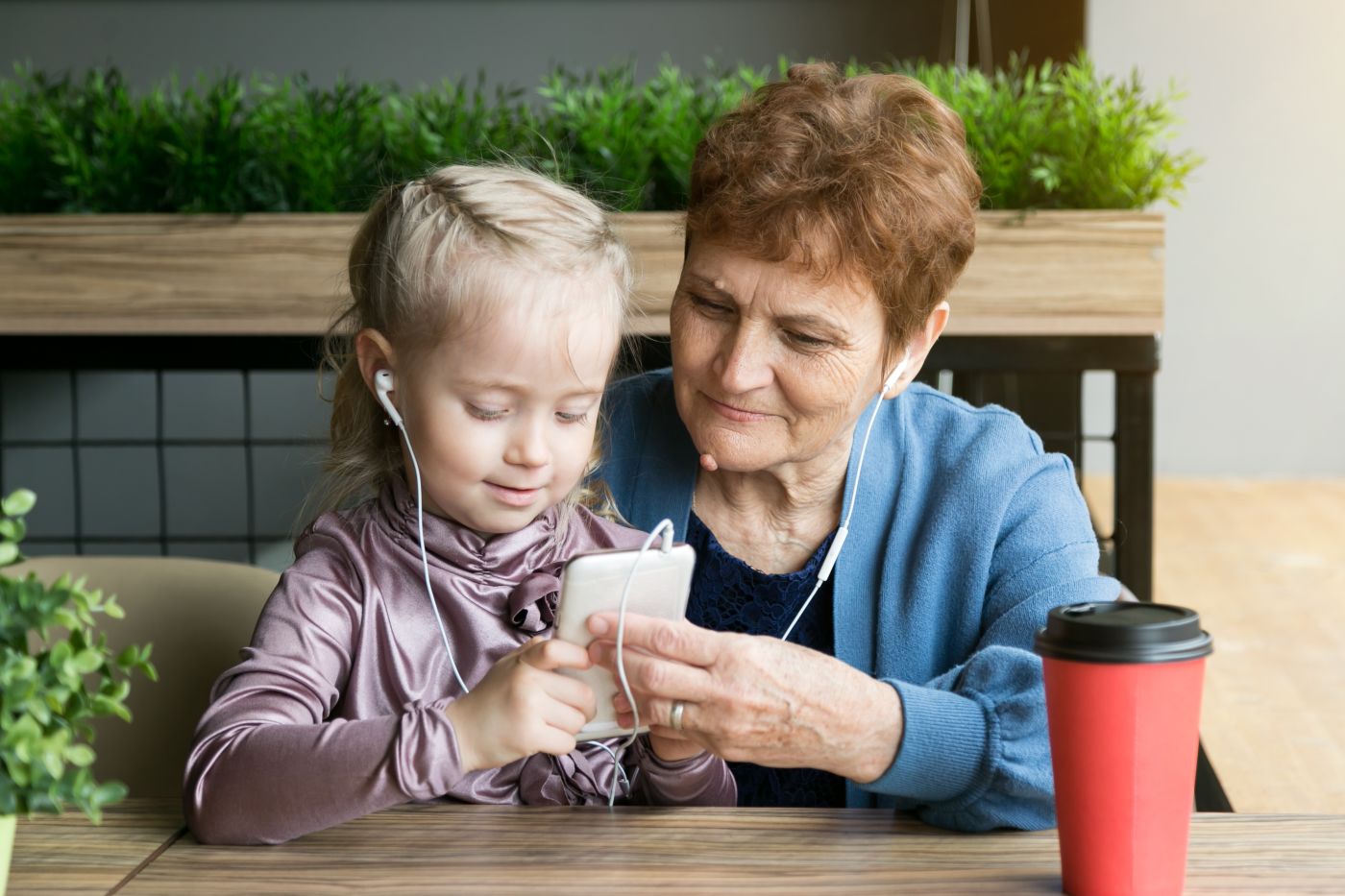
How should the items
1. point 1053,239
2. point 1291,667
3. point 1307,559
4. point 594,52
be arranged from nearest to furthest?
point 1053,239 → point 1291,667 → point 1307,559 → point 594,52

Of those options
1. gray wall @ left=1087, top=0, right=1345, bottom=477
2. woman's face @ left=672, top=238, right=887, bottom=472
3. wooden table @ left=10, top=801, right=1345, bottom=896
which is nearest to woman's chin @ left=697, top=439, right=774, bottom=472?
woman's face @ left=672, top=238, right=887, bottom=472

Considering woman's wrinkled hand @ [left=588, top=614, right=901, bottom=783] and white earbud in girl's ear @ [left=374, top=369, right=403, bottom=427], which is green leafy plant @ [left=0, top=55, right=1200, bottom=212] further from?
woman's wrinkled hand @ [left=588, top=614, right=901, bottom=783]

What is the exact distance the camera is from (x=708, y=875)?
956 millimetres

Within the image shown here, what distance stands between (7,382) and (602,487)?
3.36 metres

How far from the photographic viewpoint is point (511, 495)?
1.17 meters

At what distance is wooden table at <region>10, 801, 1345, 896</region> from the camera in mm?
945

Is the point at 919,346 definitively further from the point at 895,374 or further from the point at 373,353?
the point at 373,353

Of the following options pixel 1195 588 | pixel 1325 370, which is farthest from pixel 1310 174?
pixel 1195 588

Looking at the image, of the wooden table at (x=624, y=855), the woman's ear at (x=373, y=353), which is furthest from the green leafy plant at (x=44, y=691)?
the woman's ear at (x=373, y=353)

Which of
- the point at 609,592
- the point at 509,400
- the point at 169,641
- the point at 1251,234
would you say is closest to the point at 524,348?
the point at 509,400

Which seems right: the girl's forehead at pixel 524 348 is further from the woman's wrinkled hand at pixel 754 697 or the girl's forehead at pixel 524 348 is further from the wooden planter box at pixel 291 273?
the wooden planter box at pixel 291 273

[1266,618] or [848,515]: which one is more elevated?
[848,515]

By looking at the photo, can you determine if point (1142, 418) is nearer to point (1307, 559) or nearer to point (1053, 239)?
point (1053, 239)

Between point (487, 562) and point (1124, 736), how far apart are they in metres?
0.58
